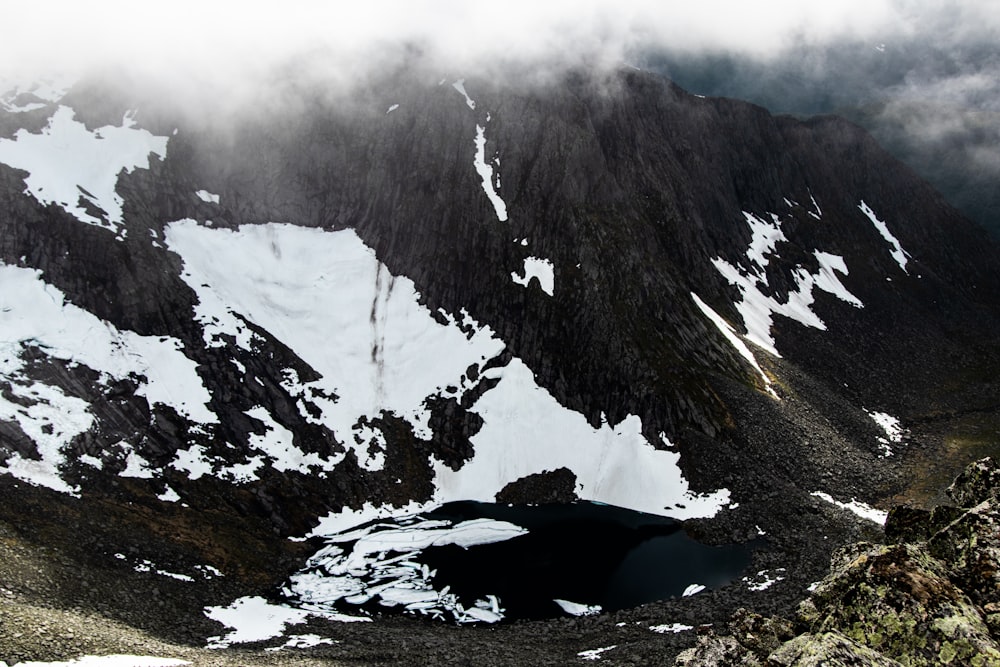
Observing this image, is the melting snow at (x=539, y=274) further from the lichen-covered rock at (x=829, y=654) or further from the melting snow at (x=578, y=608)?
the lichen-covered rock at (x=829, y=654)

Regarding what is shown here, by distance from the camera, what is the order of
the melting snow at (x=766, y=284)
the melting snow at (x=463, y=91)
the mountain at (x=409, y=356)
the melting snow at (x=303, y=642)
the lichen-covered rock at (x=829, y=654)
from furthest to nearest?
the melting snow at (x=463, y=91)
the melting snow at (x=766, y=284)
the mountain at (x=409, y=356)
the melting snow at (x=303, y=642)
the lichen-covered rock at (x=829, y=654)

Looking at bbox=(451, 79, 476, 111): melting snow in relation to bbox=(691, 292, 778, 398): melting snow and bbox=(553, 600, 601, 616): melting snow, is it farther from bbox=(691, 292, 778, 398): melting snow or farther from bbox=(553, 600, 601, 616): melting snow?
bbox=(553, 600, 601, 616): melting snow

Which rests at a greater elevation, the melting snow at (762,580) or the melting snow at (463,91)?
the melting snow at (463,91)

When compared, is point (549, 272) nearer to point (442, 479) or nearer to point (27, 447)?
point (442, 479)

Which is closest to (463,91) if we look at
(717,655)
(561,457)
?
(561,457)

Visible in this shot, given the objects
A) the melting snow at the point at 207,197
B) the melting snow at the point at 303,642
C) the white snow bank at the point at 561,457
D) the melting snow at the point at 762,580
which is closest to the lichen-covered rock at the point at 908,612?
the melting snow at the point at 303,642

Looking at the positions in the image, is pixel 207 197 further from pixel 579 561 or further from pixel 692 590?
pixel 692 590
